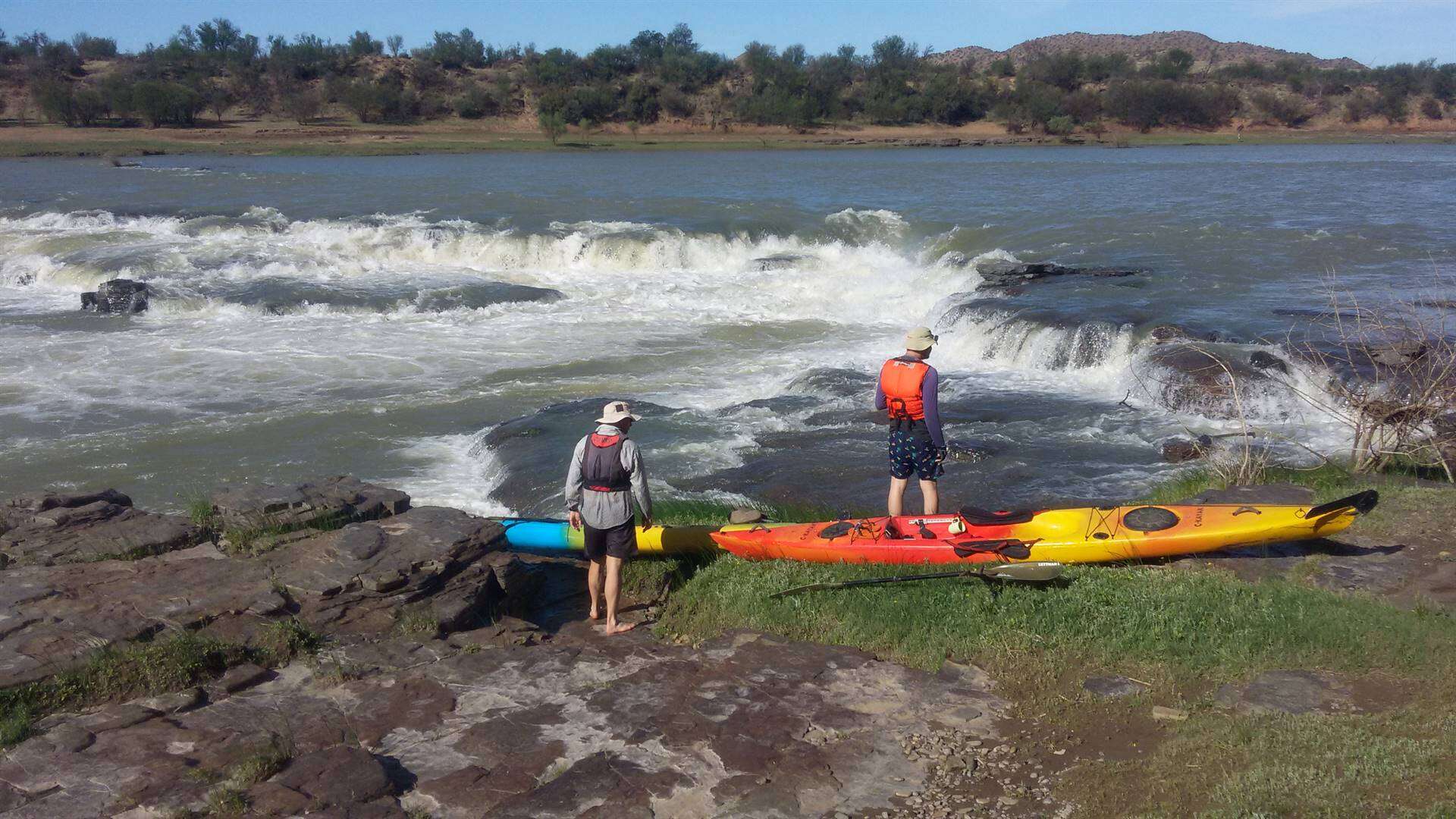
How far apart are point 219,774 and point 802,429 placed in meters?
7.88

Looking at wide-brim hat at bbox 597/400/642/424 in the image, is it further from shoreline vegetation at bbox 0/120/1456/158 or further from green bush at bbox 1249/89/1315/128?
green bush at bbox 1249/89/1315/128

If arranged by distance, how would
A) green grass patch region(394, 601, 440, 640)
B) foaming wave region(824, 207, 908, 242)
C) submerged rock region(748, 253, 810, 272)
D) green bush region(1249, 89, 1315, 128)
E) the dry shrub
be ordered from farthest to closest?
green bush region(1249, 89, 1315, 128), foaming wave region(824, 207, 908, 242), submerged rock region(748, 253, 810, 272), the dry shrub, green grass patch region(394, 601, 440, 640)

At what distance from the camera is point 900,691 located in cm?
518

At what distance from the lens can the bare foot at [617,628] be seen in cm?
633

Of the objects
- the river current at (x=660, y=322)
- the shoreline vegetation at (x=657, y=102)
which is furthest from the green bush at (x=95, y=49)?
the river current at (x=660, y=322)

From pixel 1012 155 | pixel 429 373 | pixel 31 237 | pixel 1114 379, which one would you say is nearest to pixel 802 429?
pixel 1114 379

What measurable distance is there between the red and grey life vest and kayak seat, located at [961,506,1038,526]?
2.19 m

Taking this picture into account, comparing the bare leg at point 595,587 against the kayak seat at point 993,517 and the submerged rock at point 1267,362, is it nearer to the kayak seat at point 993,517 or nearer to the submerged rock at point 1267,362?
the kayak seat at point 993,517

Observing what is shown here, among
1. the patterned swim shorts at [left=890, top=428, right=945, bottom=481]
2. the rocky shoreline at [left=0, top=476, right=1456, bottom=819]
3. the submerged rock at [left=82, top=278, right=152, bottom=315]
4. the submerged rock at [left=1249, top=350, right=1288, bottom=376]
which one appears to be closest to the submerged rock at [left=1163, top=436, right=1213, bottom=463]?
the submerged rock at [left=1249, top=350, right=1288, bottom=376]

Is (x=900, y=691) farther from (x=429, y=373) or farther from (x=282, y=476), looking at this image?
(x=429, y=373)

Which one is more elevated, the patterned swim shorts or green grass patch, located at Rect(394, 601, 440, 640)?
the patterned swim shorts

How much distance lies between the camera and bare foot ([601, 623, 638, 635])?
6.33 meters

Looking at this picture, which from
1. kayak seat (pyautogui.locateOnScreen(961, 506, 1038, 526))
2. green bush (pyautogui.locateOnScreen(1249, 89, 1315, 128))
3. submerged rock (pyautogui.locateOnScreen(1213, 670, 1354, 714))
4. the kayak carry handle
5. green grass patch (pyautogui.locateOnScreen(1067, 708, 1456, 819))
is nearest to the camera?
green grass patch (pyautogui.locateOnScreen(1067, 708, 1456, 819))

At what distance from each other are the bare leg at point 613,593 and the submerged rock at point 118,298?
655 inches
